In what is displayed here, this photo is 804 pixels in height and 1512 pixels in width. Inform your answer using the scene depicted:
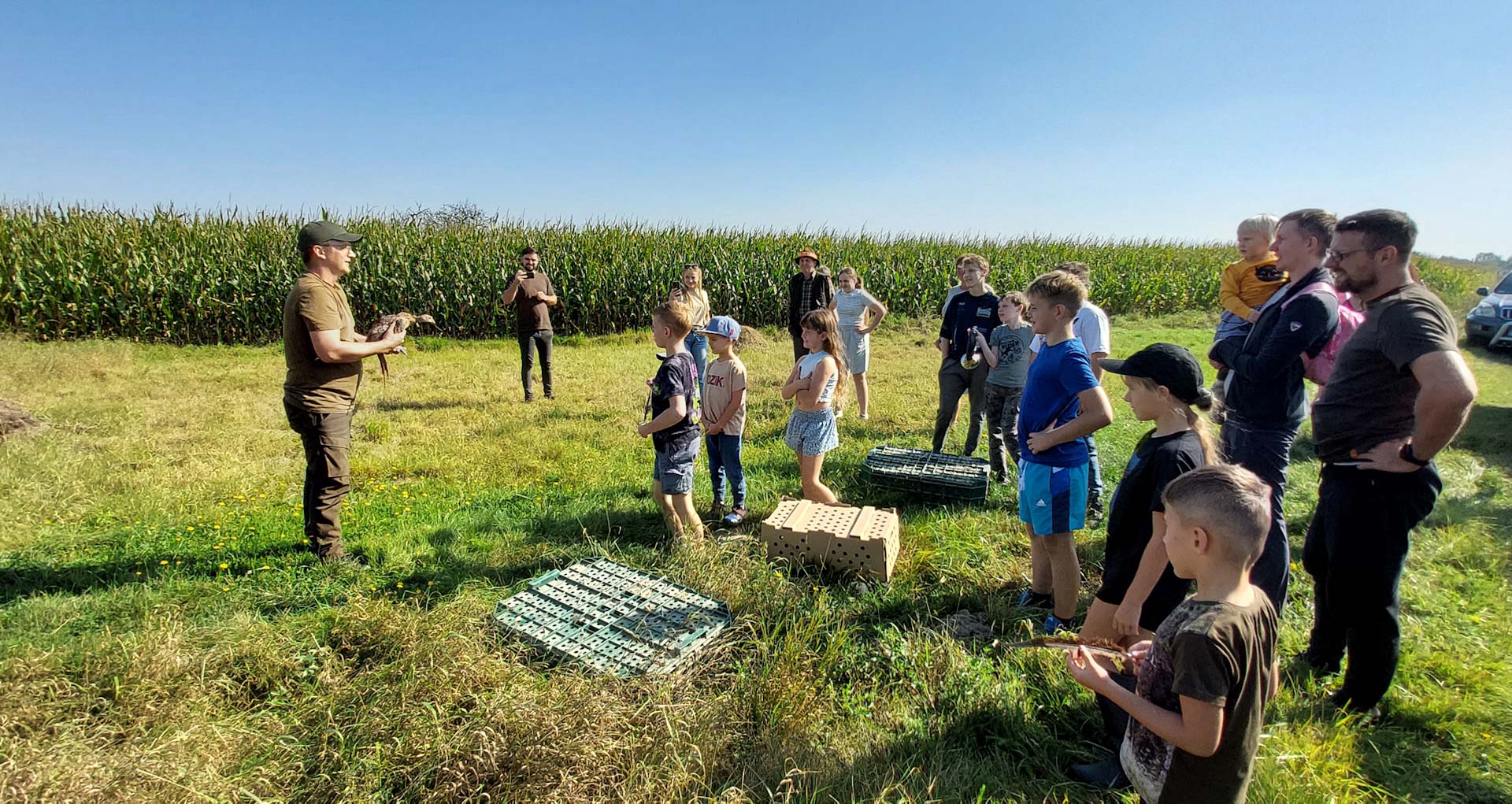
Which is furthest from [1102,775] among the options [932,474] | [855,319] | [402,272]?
[402,272]

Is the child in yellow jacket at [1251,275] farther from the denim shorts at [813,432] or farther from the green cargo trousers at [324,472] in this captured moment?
the green cargo trousers at [324,472]

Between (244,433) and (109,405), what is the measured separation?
2.51 meters

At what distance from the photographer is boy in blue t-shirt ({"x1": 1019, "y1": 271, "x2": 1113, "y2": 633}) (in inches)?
140

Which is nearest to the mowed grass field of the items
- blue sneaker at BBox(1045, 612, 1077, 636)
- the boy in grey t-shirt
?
blue sneaker at BBox(1045, 612, 1077, 636)

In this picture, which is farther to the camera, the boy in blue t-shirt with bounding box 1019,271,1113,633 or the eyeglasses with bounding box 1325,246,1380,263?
the boy in blue t-shirt with bounding box 1019,271,1113,633

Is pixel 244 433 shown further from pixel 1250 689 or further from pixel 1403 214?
pixel 1403 214

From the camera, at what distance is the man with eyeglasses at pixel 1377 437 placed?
277cm

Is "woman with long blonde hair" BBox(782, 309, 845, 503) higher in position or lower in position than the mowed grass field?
higher

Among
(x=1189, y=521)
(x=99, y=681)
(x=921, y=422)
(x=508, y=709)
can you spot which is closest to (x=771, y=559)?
(x=508, y=709)

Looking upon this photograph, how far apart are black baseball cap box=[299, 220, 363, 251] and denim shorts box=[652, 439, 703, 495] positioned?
2335 mm

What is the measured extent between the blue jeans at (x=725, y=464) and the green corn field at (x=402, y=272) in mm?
12313

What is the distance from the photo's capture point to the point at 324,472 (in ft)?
14.4

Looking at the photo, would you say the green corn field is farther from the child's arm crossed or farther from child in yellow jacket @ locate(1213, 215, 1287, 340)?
the child's arm crossed

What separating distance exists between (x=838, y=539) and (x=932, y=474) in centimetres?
162
